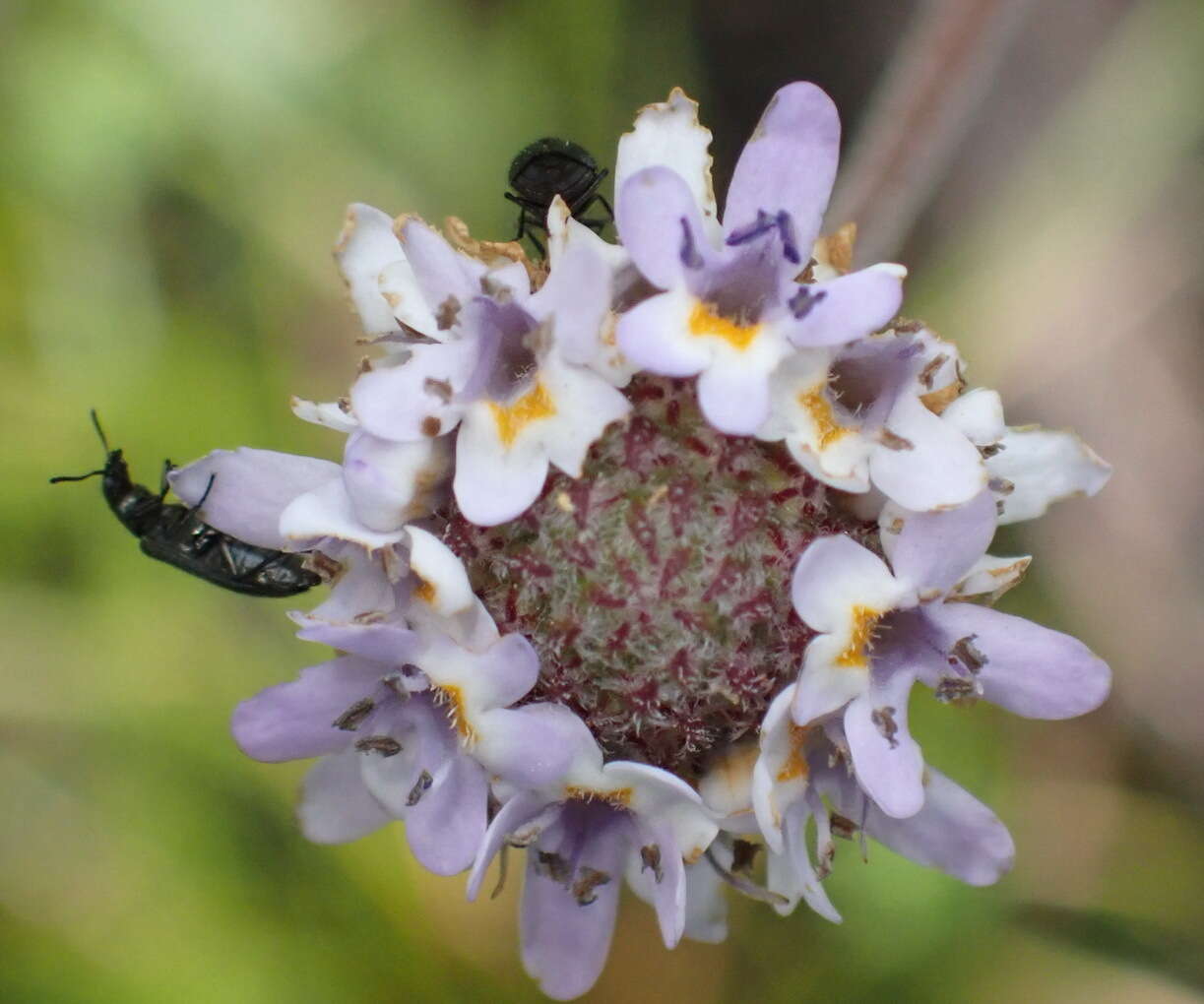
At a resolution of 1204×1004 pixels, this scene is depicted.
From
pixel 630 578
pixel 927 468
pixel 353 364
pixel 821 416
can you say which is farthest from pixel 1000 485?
pixel 353 364

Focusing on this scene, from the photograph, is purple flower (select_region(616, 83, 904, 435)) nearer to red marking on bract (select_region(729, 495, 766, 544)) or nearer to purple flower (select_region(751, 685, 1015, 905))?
red marking on bract (select_region(729, 495, 766, 544))

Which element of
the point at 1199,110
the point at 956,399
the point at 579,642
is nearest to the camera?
the point at 579,642

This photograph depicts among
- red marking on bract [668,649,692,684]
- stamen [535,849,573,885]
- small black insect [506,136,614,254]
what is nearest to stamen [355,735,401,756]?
stamen [535,849,573,885]

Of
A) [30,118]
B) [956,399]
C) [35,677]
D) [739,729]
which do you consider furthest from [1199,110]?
[35,677]

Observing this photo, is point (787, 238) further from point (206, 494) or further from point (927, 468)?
point (206, 494)

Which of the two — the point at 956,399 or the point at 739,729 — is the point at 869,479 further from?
the point at 739,729

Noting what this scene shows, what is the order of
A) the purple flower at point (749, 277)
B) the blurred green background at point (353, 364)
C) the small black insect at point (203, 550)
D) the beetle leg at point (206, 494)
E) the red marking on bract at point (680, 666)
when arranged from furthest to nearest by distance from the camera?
the blurred green background at point (353, 364)
the small black insect at point (203, 550)
the beetle leg at point (206, 494)
the red marking on bract at point (680, 666)
the purple flower at point (749, 277)

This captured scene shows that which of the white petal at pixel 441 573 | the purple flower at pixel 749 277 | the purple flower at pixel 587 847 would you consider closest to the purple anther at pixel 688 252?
the purple flower at pixel 749 277

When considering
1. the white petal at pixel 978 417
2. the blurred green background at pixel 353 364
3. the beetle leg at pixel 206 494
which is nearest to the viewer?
the white petal at pixel 978 417

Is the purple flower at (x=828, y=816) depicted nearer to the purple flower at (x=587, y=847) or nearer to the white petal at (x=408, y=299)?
the purple flower at (x=587, y=847)
